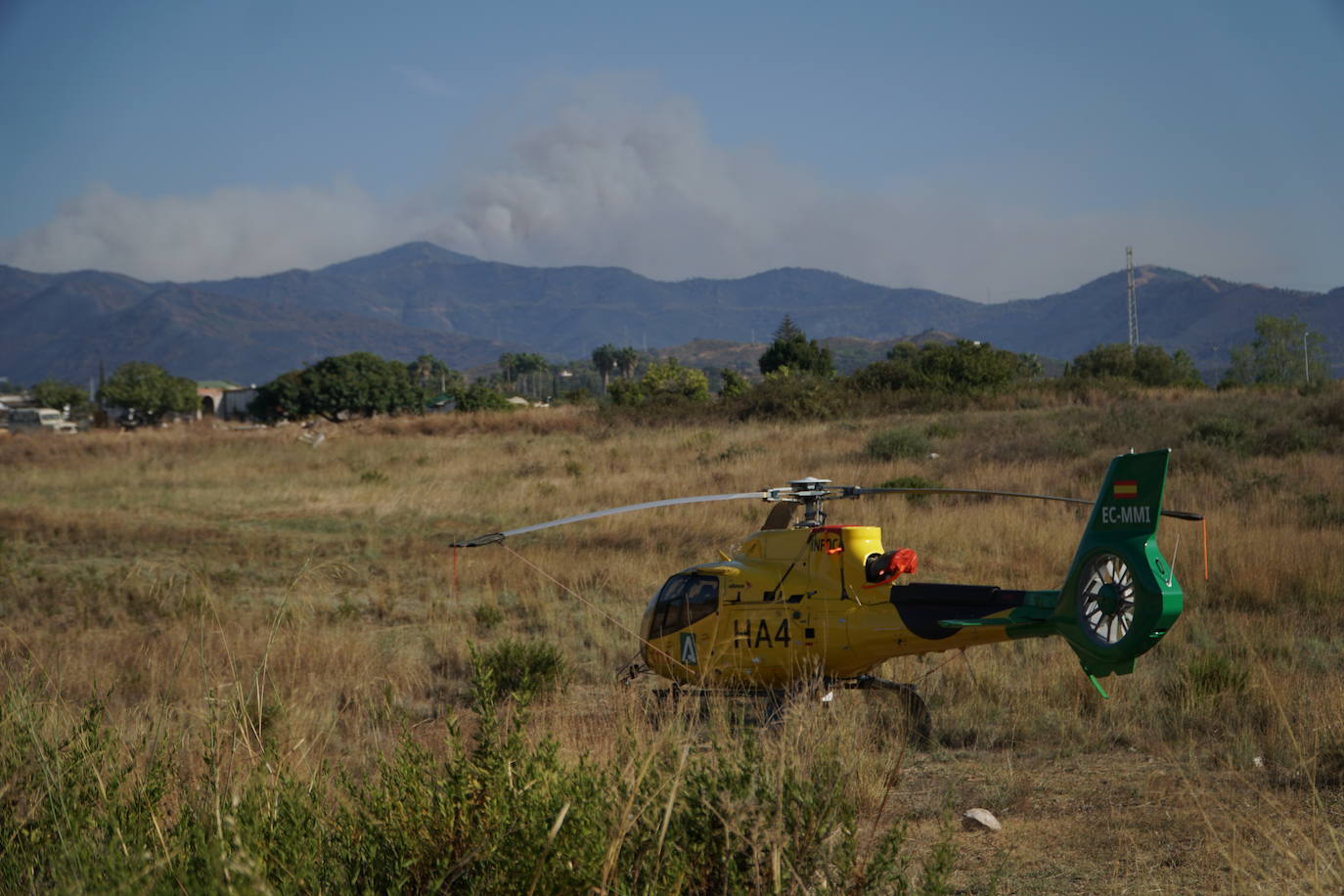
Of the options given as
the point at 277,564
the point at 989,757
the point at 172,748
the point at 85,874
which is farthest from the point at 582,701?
the point at 277,564

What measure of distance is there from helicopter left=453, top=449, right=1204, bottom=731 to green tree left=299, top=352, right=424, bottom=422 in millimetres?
92974

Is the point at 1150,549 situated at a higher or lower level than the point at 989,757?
higher

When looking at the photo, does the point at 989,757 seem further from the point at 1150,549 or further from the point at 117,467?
the point at 117,467

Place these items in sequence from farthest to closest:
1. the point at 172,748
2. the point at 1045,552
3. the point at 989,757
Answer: the point at 1045,552, the point at 989,757, the point at 172,748

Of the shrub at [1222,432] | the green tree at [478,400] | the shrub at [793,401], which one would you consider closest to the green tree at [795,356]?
the green tree at [478,400]

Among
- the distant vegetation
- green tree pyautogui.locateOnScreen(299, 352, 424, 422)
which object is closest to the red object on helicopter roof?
the distant vegetation

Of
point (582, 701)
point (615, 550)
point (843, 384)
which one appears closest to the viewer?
point (582, 701)

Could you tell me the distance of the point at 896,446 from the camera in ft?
88.8

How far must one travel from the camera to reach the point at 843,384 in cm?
4494

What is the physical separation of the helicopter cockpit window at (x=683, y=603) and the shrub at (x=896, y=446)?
1800cm

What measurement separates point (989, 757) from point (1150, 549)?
231 cm

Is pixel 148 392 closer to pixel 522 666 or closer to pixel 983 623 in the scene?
pixel 522 666

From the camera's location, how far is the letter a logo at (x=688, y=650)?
8.96 m

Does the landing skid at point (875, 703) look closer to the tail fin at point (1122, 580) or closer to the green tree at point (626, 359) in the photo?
the tail fin at point (1122, 580)
